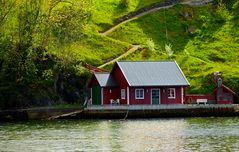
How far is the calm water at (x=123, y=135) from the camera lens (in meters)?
60.9

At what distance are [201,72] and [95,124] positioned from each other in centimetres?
3214

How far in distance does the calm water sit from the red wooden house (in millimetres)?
9969

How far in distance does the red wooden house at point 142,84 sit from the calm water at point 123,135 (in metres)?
9.97

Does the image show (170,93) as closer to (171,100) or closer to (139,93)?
(171,100)

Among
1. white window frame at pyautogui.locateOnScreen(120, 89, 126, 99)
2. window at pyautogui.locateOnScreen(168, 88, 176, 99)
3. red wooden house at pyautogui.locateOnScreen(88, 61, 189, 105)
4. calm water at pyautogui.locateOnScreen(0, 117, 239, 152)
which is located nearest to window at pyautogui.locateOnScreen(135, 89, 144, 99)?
red wooden house at pyautogui.locateOnScreen(88, 61, 189, 105)

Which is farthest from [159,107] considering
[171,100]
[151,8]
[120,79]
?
[151,8]

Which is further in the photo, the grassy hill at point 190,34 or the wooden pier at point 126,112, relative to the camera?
the grassy hill at point 190,34

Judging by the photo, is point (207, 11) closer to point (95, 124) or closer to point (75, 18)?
point (75, 18)

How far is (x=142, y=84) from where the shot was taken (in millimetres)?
100312

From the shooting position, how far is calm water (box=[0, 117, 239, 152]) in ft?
200

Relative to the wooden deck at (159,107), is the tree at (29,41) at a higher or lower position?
higher

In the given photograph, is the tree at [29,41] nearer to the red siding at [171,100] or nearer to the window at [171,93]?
the red siding at [171,100]

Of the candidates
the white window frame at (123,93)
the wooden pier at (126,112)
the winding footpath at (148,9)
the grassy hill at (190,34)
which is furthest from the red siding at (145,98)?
the winding footpath at (148,9)

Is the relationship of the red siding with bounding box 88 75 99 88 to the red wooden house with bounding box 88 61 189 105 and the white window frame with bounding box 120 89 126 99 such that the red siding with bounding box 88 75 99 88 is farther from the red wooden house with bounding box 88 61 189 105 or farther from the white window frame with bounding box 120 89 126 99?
the white window frame with bounding box 120 89 126 99
